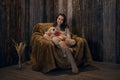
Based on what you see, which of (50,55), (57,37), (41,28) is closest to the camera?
(50,55)

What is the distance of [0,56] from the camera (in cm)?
390

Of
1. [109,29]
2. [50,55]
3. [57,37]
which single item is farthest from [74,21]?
[50,55]

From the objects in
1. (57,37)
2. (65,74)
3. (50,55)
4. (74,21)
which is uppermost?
(74,21)

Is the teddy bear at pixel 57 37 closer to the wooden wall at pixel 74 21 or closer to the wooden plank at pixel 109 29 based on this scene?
the wooden wall at pixel 74 21

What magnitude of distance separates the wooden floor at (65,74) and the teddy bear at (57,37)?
0.47 metres

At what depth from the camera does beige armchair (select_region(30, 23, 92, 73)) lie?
354 centimetres

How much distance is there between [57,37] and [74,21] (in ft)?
3.14

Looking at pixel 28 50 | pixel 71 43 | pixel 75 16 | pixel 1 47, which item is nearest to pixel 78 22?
pixel 75 16

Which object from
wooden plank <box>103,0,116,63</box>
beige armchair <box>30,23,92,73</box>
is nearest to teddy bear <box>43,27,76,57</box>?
beige armchair <box>30,23,92,73</box>

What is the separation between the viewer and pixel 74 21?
4.60 meters

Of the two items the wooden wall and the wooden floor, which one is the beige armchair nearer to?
the wooden floor

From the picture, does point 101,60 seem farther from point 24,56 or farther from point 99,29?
point 24,56

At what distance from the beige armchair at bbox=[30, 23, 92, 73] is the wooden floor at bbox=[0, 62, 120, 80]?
0.12 meters

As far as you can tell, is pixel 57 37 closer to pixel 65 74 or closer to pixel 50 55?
pixel 50 55
